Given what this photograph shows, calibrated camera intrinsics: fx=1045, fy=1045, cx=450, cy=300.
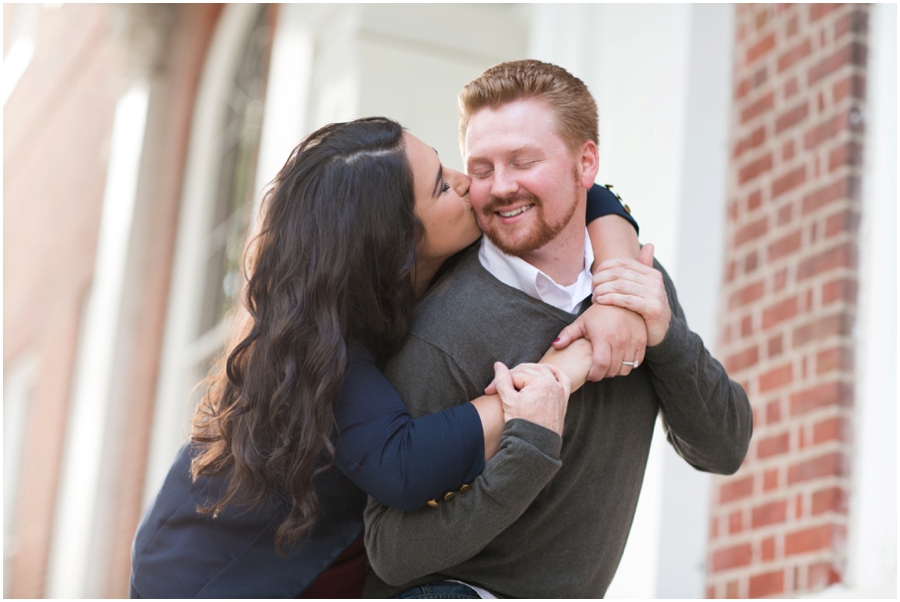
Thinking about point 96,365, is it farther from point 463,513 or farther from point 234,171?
point 463,513

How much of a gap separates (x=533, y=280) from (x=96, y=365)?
22.5 feet

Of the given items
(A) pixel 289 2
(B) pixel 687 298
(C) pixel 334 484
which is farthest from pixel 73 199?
(C) pixel 334 484

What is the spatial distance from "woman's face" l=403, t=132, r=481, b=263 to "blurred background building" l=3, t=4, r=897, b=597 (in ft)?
5.02

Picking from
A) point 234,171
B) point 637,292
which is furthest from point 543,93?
point 234,171

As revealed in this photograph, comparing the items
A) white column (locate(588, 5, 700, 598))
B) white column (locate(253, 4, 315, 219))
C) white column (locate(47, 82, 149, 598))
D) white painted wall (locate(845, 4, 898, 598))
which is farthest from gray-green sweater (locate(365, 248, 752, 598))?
white column (locate(47, 82, 149, 598))

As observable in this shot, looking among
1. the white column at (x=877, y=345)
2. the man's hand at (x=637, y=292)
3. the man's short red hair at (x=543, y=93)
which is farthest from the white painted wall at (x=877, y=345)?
the man's short red hair at (x=543, y=93)

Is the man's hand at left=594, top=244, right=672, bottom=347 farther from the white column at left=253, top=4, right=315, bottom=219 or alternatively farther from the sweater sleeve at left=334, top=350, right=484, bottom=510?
the white column at left=253, top=4, right=315, bottom=219

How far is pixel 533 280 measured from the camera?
7.00 ft

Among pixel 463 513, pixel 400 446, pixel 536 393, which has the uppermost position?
pixel 536 393

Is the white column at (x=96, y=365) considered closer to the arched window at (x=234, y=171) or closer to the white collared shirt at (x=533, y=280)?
the arched window at (x=234, y=171)

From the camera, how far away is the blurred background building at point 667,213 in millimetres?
3301

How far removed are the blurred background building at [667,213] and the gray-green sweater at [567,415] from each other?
1.24 m

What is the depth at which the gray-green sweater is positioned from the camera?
2.09 metres

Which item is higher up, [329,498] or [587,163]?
[587,163]
